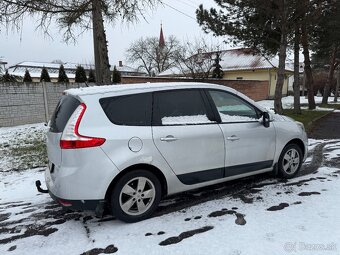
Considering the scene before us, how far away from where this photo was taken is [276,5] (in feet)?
39.7

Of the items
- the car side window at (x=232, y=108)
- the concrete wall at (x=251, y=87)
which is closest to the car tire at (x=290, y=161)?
the car side window at (x=232, y=108)

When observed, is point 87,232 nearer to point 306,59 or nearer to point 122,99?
point 122,99

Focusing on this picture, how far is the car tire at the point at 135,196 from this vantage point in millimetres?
3691

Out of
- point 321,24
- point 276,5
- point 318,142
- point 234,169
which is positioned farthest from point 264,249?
point 321,24

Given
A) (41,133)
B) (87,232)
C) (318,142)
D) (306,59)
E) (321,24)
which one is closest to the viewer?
(87,232)


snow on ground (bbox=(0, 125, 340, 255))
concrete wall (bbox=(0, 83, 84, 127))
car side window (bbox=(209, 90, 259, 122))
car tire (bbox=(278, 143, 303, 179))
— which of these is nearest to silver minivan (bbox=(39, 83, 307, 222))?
car side window (bbox=(209, 90, 259, 122))

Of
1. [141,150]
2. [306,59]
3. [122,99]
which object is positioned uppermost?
[306,59]

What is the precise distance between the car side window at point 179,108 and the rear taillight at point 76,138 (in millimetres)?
851

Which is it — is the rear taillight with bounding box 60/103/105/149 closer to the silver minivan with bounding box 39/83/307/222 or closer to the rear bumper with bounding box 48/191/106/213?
the silver minivan with bounding box 39/83/307/222

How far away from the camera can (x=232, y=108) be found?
4.79m

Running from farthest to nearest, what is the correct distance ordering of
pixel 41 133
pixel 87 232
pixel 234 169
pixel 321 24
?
pixel 321 24, pixel 41 133, pixel 234 169, pixel 87 232

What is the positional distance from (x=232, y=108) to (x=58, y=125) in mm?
2545

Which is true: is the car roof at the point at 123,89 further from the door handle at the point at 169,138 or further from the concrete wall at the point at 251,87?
the concrete wall at the point at 251,87

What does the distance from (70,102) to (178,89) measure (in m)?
1.43
